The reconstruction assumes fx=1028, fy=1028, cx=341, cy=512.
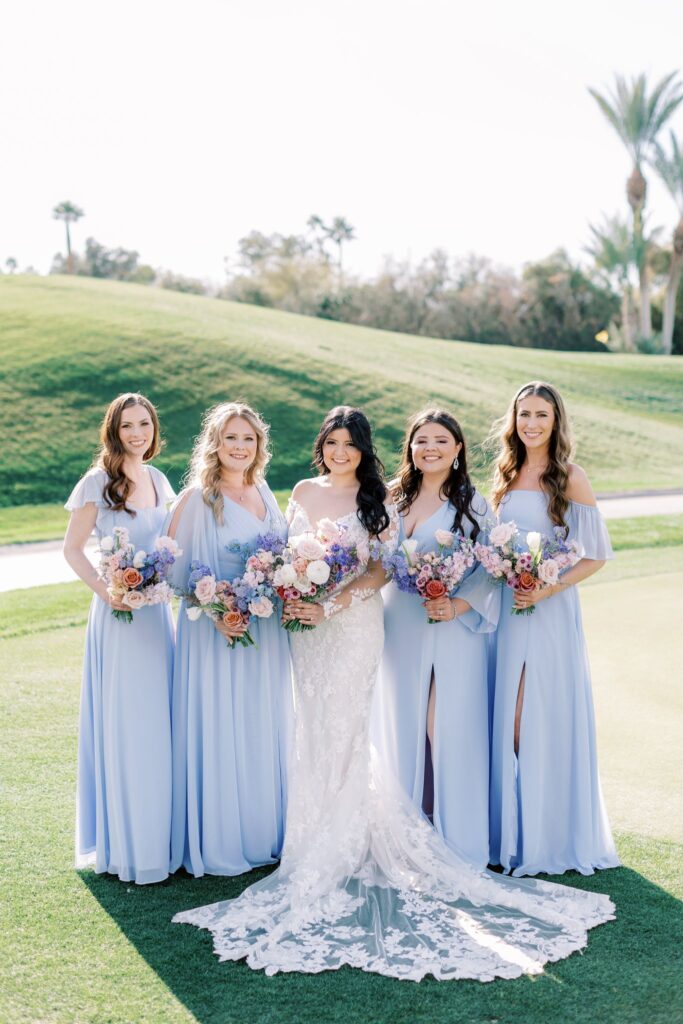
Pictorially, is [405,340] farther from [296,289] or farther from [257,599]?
[257,599]

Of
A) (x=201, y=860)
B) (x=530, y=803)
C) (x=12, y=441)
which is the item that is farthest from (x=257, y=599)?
(x=12, y=441)

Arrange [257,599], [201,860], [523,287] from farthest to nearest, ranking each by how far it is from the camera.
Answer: [523,287]
[201,860]
[257,599]

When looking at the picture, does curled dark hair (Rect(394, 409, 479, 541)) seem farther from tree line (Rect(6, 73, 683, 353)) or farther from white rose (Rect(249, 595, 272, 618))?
tree line (Rect(6, 73, 683, 353))

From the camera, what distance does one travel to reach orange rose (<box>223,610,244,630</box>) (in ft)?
18.2

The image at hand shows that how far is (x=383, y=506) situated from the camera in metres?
5.85

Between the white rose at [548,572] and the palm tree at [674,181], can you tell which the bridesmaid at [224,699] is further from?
the palm tree at [674,181]

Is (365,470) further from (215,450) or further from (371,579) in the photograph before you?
(215,450)

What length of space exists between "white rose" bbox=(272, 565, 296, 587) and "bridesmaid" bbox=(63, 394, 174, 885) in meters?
0.94

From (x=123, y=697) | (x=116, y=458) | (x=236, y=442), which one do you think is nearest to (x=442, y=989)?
(x=123, y=697)

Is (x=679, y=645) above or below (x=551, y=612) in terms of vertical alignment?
below

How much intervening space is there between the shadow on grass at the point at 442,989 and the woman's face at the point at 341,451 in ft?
8.44

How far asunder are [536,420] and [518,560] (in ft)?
3.17

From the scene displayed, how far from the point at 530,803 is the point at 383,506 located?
1.93 m

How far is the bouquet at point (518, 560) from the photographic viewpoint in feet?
18.2
